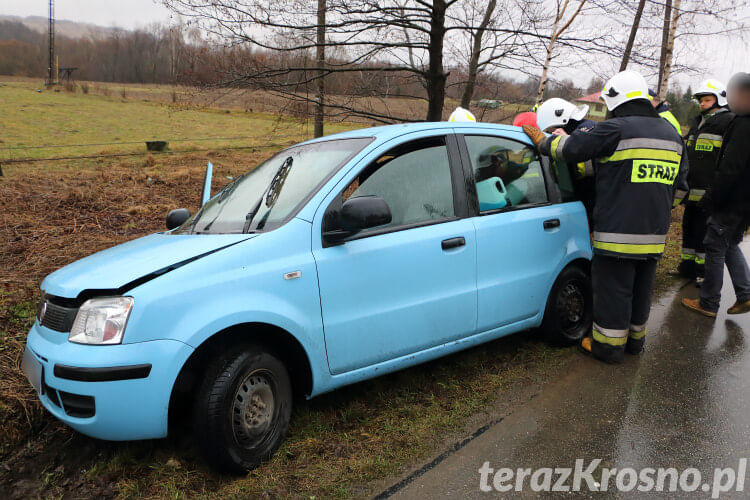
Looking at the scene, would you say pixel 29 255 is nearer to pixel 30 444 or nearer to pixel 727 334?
pixel 30 444

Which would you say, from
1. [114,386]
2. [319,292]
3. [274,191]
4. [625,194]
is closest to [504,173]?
[625,194]

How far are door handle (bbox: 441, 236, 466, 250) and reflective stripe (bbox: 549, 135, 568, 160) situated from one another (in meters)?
1.15

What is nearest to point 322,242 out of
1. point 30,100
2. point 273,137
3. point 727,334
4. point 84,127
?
point 727,334

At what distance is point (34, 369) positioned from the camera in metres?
2.62

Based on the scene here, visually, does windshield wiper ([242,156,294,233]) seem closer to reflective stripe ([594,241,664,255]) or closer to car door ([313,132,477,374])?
car door ([313,132,477,374])

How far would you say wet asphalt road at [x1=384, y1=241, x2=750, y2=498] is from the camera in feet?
9.00

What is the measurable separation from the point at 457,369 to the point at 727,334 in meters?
2.63

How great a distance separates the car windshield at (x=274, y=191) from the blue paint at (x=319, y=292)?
0.10 metres

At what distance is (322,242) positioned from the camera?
288 centimetres

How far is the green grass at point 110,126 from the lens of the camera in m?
12.9

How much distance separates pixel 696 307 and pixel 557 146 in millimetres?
2583

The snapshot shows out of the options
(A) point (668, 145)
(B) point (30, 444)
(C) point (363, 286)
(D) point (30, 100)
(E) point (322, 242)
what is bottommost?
(B) point (30, 444)

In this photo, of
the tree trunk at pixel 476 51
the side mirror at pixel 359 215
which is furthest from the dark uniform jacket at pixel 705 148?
the side mirror at pixel 359 215

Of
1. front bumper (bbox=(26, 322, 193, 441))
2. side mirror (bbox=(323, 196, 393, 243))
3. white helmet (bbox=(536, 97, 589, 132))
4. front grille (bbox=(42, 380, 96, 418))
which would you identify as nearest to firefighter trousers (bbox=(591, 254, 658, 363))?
white helmet (bbox=(536, 97, 589, 132))
